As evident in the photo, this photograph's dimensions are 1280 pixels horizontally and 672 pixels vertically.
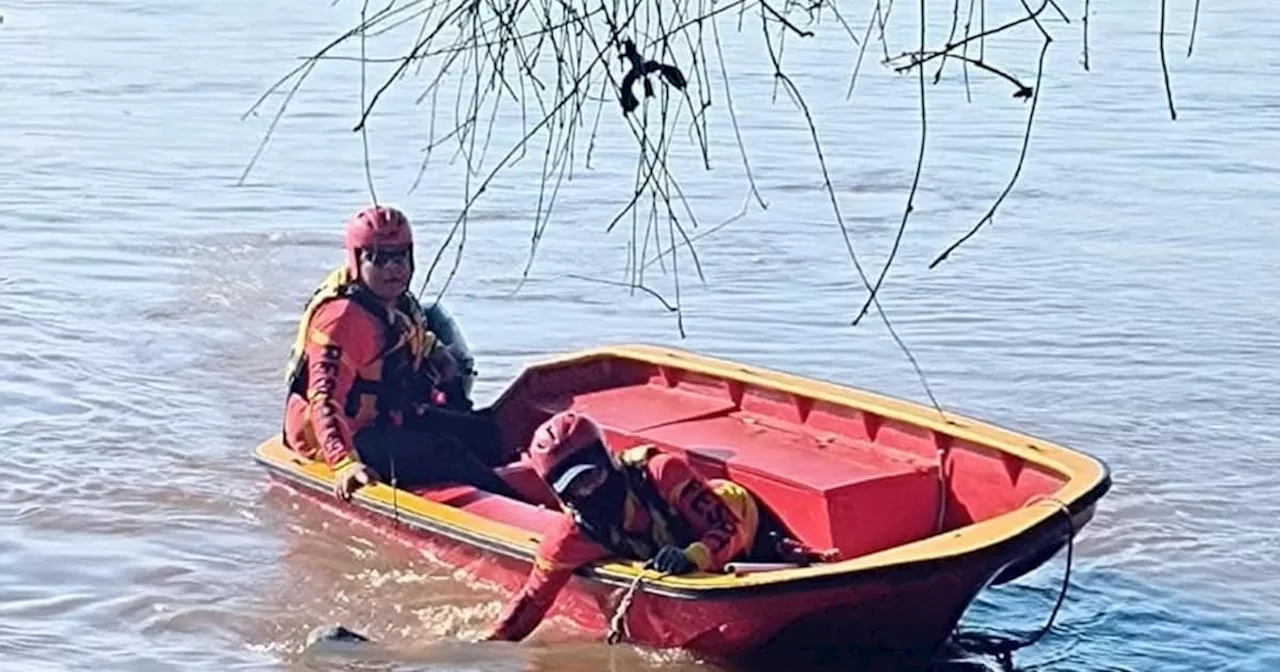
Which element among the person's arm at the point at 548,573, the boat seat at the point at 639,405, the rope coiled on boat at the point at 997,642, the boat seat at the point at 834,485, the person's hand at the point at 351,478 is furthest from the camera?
the boat seat at the point at 639,405

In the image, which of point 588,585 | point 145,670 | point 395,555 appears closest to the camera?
point 588,585

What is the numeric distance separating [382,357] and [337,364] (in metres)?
0.17

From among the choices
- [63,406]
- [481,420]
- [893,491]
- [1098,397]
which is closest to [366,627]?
[481,420]

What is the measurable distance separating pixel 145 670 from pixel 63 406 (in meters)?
3.81

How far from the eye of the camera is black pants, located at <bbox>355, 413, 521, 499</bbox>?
27.1 ft

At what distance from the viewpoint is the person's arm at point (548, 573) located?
7090 mm

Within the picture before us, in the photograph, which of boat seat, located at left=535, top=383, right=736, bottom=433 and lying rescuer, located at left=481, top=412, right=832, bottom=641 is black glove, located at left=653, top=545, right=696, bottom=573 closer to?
lying rescuer, located at left=481, top=412, right=832, bottom=641

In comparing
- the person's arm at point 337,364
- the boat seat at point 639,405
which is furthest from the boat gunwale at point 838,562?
the person's arm at point 337,364

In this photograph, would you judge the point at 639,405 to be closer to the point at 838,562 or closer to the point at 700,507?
the point at 700,507

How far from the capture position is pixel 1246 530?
31.2 feet

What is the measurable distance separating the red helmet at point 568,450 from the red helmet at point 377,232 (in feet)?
5.42

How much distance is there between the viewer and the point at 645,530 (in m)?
7.09

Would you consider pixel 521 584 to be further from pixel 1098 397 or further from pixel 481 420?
pixel 1098 397

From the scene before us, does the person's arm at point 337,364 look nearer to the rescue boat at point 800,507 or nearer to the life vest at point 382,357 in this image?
the life vest at point 382,357
